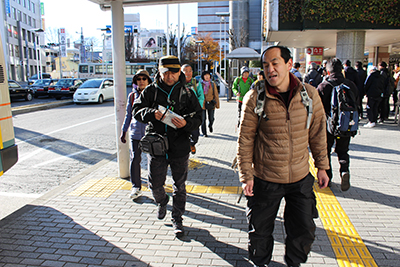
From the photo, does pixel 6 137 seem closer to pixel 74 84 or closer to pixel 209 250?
pixel 209 250

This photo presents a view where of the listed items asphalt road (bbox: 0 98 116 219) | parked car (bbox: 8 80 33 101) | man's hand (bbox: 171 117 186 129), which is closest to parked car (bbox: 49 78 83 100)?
parked car (bbox: 8 80 33 101)

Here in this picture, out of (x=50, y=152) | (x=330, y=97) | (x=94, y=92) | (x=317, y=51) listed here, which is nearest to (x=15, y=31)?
(x=94, y=92)

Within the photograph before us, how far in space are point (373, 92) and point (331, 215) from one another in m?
7.81

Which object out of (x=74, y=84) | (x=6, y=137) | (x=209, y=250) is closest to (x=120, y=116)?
(x=6, y=137)

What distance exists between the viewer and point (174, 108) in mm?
3758

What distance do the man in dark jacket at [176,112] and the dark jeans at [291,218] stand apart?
1152mm

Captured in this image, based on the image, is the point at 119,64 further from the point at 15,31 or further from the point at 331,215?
the point at 15,31

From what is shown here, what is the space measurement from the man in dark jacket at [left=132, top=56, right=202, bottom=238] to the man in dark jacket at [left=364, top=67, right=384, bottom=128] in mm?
8747

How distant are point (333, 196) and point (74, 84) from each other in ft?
90.7

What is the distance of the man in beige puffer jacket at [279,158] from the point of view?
2744mm

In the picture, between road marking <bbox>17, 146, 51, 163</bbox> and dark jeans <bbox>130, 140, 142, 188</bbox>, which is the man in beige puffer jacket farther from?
road marking <bbox>17, 146, 51, 163</bbox>

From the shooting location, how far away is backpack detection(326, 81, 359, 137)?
16.5 ft

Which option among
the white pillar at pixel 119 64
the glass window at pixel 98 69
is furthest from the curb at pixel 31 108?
the glass window at pixel 98 69

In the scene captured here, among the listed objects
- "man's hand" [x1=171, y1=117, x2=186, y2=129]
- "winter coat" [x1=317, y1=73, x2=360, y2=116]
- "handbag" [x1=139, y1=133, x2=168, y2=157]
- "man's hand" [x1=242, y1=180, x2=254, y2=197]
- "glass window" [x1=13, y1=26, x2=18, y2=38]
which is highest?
"glass window" [x1=13, y1=26, x2=18, y2=38]
